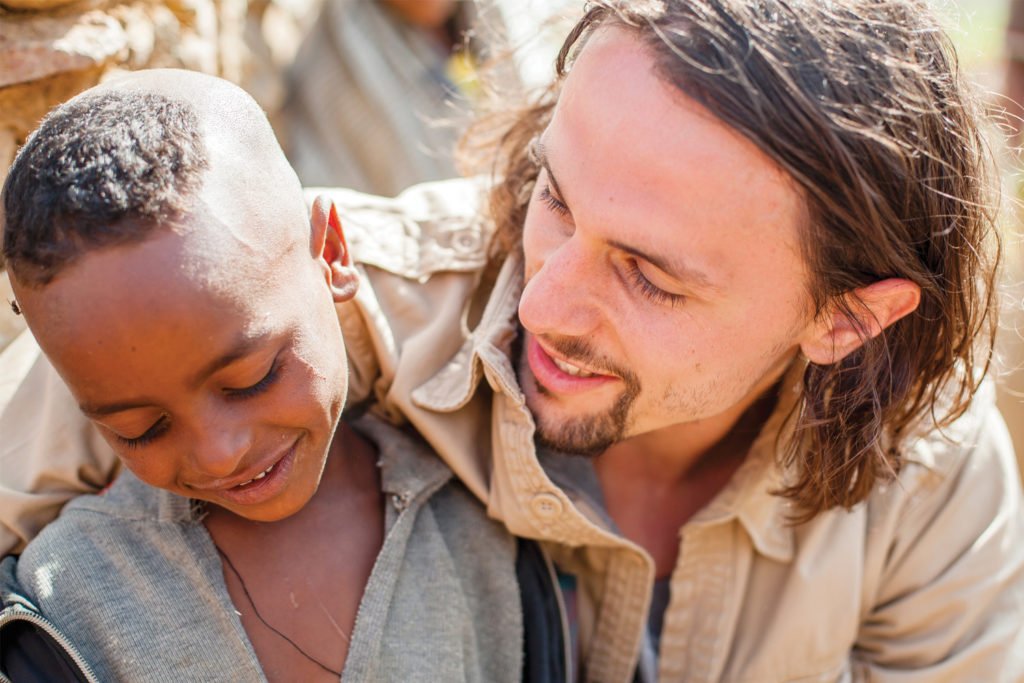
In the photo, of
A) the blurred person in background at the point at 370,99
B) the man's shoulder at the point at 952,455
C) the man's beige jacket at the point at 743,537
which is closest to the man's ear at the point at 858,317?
the man's beige jacket at the point at 743,537

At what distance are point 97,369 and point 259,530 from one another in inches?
18.9

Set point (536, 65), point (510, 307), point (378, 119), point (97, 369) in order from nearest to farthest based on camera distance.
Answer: point (97, 369), point (510, 307), point (536, 65), point (378, 119)

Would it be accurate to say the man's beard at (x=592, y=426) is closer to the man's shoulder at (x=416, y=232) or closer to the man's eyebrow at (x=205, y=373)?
the man's shoulder at (x=416, y=232)

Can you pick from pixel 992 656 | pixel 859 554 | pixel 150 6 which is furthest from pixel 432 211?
pixel 992 656

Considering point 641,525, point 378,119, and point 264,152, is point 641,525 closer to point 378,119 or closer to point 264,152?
point 264,152

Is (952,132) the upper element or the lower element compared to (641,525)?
upper

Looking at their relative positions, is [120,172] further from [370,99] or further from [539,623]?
[370,99]

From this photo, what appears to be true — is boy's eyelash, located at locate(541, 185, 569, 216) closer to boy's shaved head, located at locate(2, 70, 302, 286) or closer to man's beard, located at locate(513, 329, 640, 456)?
man's beard, located at locate(513, 329, 640, 456)

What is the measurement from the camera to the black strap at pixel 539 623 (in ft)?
6.00

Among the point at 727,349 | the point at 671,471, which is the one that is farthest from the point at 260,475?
the point at 671,471

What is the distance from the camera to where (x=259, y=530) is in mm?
1743

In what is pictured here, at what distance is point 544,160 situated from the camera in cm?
175

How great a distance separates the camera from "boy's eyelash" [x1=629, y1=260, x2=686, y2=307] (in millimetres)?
1685

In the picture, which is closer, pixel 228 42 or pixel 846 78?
pixel 846 78
